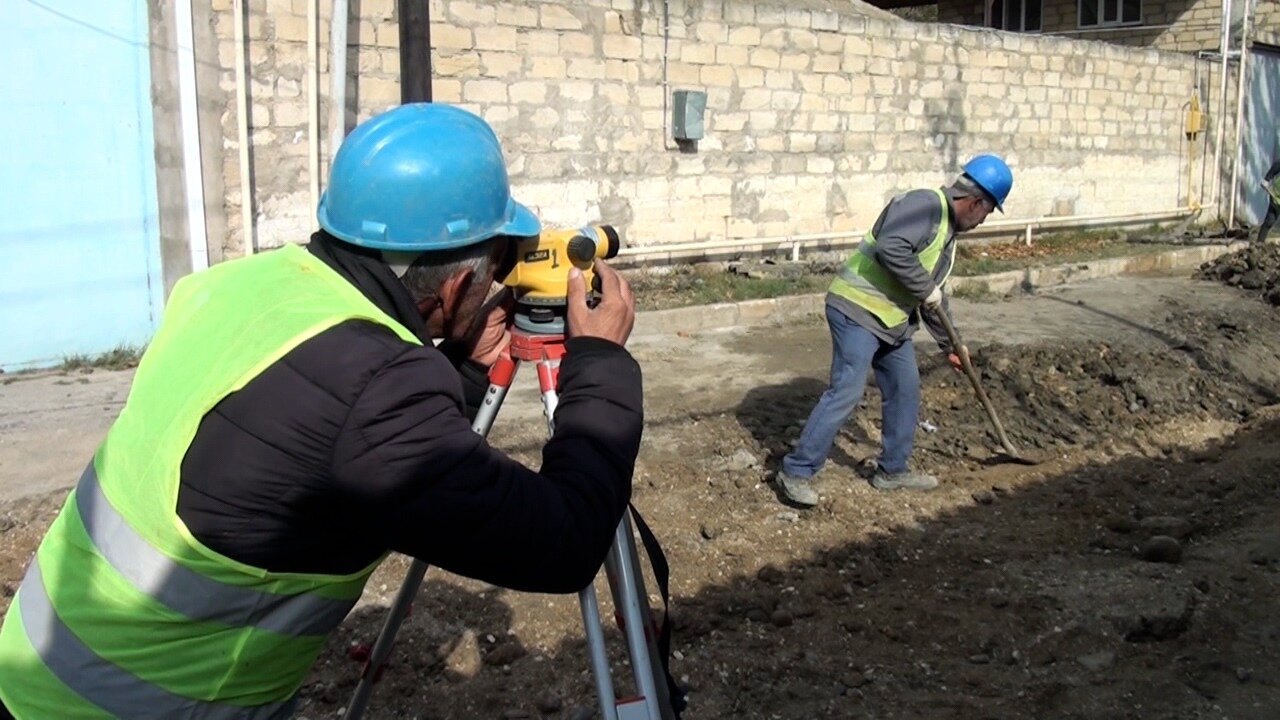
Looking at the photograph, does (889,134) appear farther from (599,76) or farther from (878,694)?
(878,694)

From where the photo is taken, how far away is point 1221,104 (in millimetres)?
16812

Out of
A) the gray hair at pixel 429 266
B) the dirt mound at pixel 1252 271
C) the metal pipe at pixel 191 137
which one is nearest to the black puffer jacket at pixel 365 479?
the gray hair at pixel 429 266

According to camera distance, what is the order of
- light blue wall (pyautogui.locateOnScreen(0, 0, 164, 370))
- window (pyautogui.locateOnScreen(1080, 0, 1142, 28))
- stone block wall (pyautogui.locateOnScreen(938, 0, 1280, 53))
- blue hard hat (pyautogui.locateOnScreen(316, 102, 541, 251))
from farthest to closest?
1. window (pyautogui.locateOnScreen(1080, 0, 1142, 28))
2. stone block wall (pyautogui.locateOnScreen(938, 0, 1280, 53))
3. light blue wall (pyautogui.locateOnScreen(0, 0, 164, 370))
4. blue hard hat (pyautogui.locateOnScreen(316, 102, 541, 251))

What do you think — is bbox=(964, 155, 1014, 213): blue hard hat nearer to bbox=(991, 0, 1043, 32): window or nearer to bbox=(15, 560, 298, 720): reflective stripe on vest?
bbox=(15, 560, 298, 720): reflective stripe on vest

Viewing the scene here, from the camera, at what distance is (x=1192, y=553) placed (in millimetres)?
4574

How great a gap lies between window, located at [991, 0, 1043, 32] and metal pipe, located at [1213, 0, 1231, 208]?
14.6 feet

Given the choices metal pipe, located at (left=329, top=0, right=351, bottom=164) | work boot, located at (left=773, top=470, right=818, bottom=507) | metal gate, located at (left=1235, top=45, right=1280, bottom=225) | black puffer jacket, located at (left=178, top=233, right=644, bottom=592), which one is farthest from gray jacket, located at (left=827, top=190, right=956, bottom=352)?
metal gate, located at (left=1235, top=45, right=1280, bottom=225)

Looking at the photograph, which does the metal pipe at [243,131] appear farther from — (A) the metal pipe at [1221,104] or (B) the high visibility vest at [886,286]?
(A) the metal pipe at [1221,104]

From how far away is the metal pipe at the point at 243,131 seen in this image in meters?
7.72

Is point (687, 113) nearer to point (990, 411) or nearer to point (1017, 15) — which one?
point (990, 411)

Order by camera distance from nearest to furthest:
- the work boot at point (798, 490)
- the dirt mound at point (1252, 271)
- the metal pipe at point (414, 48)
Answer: the work boot at point (798, 490)
the metal pipe at point (414, 48)
the dirt mound at point (1252, 271)

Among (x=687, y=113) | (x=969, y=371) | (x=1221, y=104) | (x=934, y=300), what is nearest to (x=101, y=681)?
(x=934, y=300)

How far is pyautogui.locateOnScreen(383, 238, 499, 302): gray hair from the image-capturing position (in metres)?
1.62

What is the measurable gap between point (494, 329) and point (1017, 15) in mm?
21366
